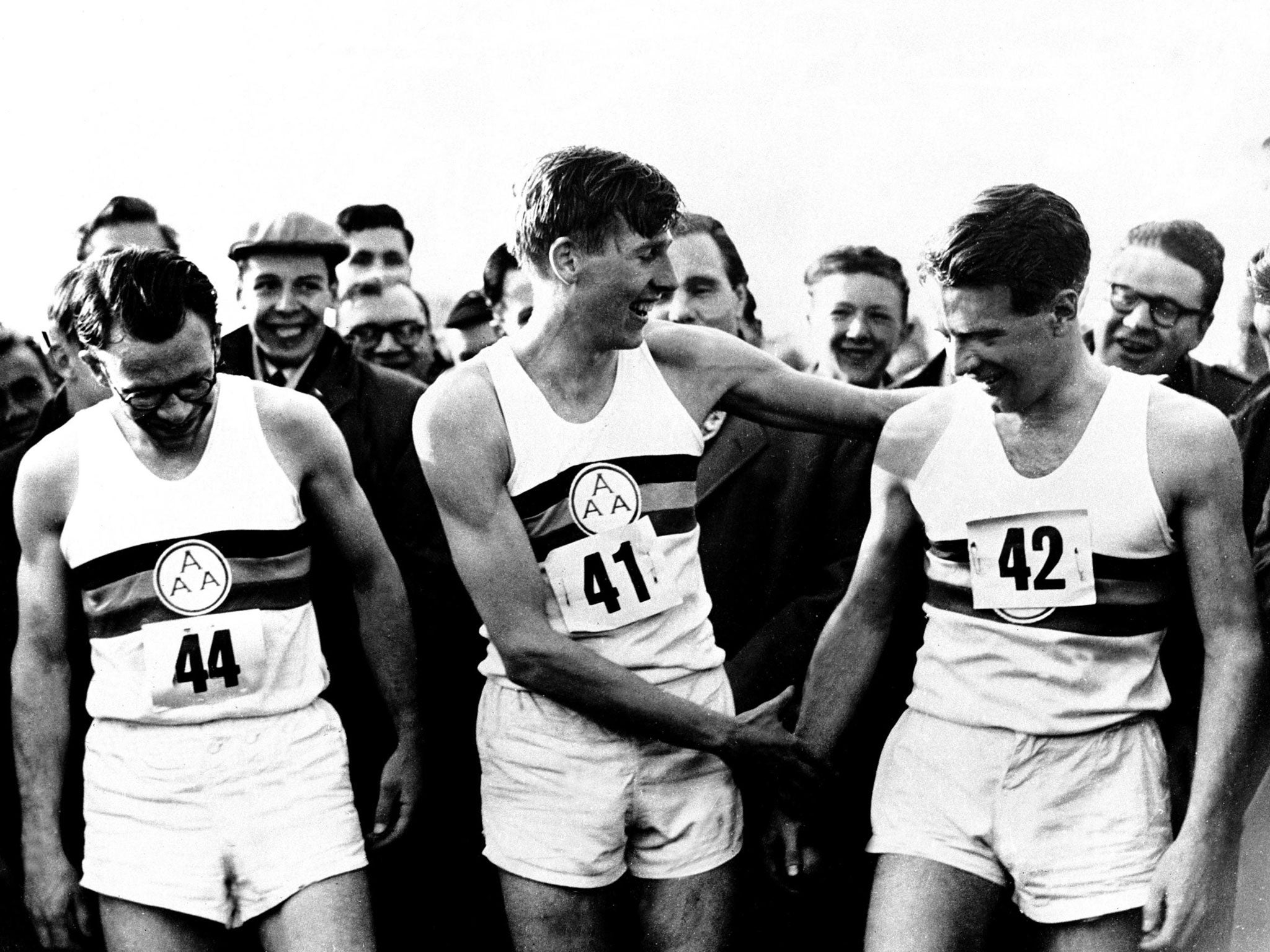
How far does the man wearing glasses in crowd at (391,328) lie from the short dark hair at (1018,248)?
312cm

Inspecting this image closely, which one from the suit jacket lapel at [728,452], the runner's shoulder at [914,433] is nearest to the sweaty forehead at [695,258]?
the suit jacket lapel at [728,452]

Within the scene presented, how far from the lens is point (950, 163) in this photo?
6523mm

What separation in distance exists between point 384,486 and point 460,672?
584 mm

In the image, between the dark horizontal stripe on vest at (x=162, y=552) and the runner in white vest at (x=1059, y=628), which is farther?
the dark horizontal stripe on vest at (x=162, y=552)

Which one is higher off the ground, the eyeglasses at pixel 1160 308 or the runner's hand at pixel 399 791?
the eyeglasses at pixel 1160 308

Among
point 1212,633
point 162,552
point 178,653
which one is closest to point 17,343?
point 162,552

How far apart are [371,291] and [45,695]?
10.1 ft

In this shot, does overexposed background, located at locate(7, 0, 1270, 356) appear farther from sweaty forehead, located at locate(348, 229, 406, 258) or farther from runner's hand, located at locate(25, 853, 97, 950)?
runner's hand, located at locate(25, 853, 97, 950)

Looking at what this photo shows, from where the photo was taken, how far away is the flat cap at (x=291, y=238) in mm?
4801

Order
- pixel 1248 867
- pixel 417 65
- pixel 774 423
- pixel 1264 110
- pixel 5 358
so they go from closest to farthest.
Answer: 1. pixel 1248 867
2. pixel 774 423
3. pixel 5 358
4. pixel 1264 110
5. pixel 417 65

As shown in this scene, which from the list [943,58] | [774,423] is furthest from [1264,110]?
[774,423]

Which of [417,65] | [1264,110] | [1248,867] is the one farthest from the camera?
[417,65]

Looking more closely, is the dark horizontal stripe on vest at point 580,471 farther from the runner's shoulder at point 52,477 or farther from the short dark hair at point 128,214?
the short dark hair at point 128,214

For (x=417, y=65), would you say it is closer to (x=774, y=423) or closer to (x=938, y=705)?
(x=774, y=423)
